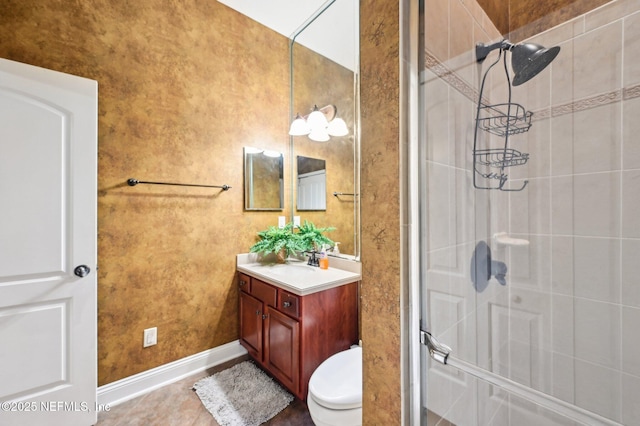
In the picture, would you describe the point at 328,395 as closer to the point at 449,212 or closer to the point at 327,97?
the point at 449,212

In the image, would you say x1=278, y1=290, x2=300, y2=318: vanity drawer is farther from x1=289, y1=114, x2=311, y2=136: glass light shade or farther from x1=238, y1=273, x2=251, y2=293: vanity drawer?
x1=289, y1=114, x2=311, y2=136: glass light shade

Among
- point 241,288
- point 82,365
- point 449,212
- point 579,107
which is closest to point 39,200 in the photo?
point 82,365

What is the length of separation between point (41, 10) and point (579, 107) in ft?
8.83

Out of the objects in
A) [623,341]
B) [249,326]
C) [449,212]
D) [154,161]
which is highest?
[154,161]

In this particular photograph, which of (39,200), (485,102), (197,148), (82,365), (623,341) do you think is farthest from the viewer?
(197,148)

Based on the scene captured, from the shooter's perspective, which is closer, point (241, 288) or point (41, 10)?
point (41, 10)

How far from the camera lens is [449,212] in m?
1.00

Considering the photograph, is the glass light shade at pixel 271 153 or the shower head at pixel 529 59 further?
the glass light shade at pixel 271 153

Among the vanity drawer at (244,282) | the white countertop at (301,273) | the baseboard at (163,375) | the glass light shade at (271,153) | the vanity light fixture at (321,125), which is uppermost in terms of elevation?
the vanity light fixture at (321,125)

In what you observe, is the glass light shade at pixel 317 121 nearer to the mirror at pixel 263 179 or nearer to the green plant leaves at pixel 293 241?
the mirror at pixel 263 179

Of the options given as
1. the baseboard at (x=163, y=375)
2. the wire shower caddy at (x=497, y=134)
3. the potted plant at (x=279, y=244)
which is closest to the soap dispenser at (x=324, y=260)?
the potted plant at (x=279, y=244)

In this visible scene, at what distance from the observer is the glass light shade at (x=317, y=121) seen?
222 centimetres

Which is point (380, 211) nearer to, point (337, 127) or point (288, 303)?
point (288, 303)

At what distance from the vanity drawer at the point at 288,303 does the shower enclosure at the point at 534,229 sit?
0.91 metres
